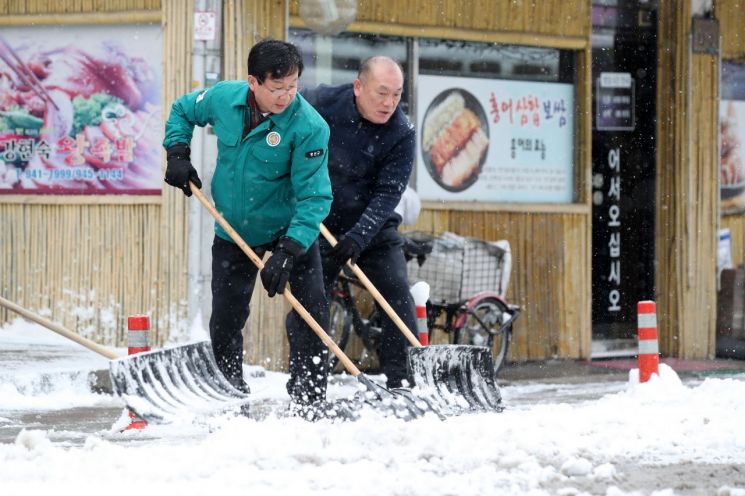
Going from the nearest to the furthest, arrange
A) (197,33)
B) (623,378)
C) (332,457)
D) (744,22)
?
(332,457), (197,33), (623,378), (744,22)

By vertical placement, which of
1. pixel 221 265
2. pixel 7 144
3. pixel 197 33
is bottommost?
pixel 221 265

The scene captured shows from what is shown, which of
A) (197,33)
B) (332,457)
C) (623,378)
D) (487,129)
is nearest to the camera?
(332,457)

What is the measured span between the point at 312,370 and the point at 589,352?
19.1 ft

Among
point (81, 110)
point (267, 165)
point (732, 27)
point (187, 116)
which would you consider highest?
point (732, 27)

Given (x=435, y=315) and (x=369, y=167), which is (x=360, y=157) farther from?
(x=435, y=315)

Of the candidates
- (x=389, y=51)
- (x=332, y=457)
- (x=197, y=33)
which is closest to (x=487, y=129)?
(x=389, y=51)

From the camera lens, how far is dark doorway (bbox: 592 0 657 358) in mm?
13172

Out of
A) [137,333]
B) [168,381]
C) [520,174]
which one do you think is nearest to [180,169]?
[168,381]

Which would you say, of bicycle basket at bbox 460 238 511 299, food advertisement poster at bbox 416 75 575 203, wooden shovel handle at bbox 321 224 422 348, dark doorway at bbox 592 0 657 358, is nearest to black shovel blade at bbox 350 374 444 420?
wooden shovel handle at bbox 321 224 422 348

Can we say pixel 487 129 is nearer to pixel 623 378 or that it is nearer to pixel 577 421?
pixel 623 378

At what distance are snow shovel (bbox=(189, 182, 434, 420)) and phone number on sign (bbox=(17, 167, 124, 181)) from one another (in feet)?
12.6

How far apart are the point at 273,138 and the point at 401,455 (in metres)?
1.83

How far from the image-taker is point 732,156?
13773 mm

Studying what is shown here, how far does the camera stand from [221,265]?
7.35 meters
